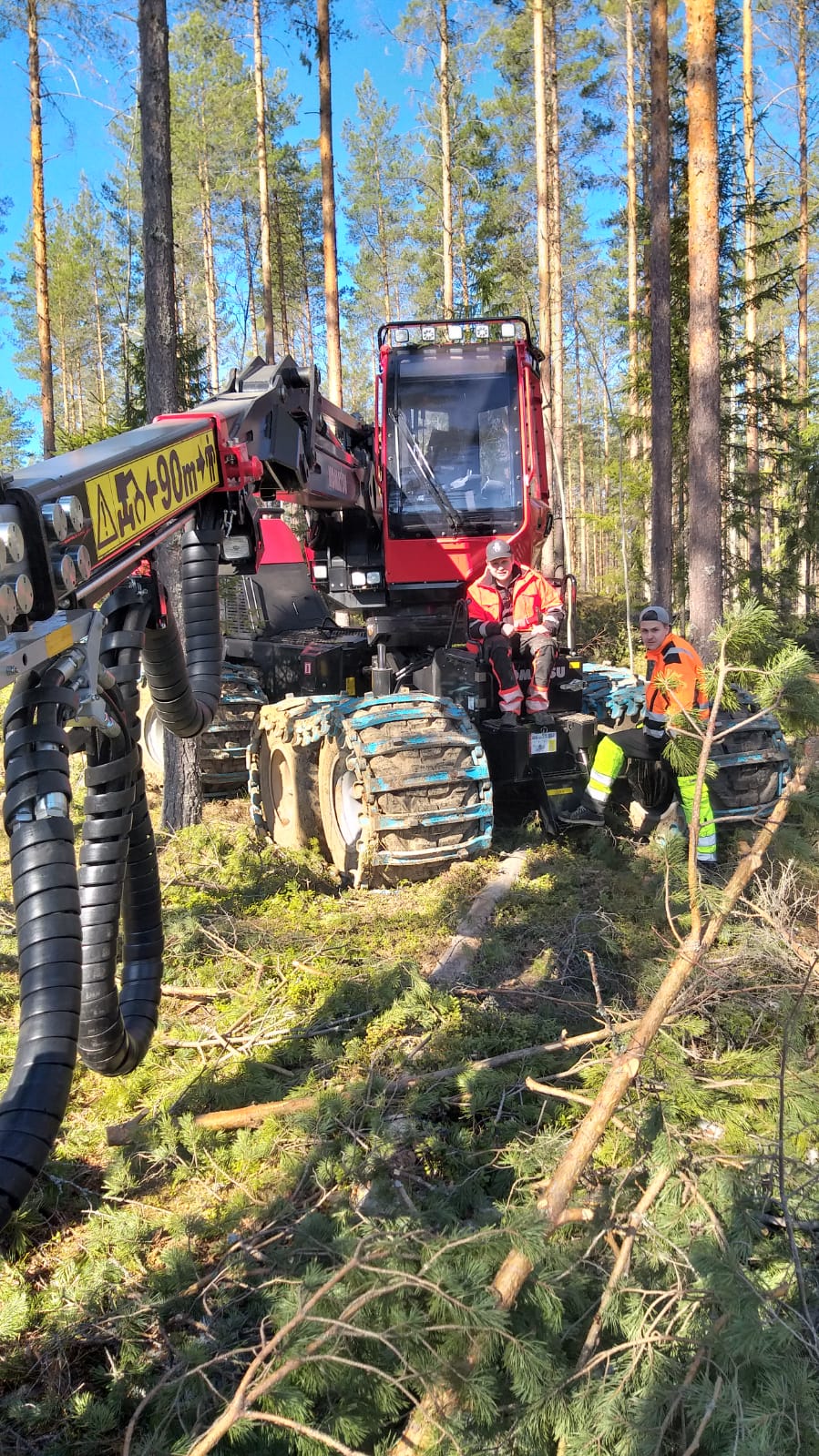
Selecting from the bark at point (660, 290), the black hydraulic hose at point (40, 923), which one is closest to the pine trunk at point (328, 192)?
the bark at point (660, 290)

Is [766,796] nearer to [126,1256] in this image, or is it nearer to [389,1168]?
[389,1168]

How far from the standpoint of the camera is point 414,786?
546cm

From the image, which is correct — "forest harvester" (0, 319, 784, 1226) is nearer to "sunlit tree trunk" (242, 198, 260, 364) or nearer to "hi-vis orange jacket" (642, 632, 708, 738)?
"hi-vis orange jacket" (642, 632, 708, 738)

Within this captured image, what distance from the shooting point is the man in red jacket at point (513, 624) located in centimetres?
677

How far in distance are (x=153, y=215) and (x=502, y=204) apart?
22699mm

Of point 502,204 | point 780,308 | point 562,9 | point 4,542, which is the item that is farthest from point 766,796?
point 780,308

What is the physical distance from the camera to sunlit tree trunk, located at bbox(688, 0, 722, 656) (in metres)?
8.98

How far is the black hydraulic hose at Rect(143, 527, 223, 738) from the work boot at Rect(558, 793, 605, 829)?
11.8ft

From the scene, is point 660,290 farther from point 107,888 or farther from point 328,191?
point 107,888

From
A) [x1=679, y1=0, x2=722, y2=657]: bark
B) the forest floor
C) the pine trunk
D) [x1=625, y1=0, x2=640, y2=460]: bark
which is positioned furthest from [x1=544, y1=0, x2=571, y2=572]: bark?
the forest floor

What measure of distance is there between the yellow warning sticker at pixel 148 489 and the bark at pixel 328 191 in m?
14.0

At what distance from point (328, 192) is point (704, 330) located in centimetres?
942

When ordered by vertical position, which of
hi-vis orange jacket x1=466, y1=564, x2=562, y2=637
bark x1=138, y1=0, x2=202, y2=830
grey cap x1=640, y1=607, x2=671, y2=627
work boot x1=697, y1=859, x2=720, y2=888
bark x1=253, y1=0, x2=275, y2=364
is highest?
bark x1=253, y1=0, x2=275, y2=364

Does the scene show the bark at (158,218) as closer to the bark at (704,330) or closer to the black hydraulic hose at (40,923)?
the bark at (704,330)
